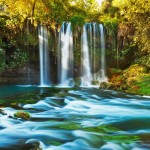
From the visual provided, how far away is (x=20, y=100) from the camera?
1481 centimetres

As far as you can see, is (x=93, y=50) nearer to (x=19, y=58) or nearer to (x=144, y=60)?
(x=144, y=60)

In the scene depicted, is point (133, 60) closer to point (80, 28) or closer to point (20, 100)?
point (80, 28)

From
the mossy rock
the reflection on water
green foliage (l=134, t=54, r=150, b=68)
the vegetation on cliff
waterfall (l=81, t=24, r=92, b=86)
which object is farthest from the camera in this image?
waterfall (l=81, t=24, r=92, b=86)

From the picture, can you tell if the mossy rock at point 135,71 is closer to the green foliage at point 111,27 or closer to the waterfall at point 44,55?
the green foliage at point 111,27

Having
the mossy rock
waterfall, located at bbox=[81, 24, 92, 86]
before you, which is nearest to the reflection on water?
the mossy rock

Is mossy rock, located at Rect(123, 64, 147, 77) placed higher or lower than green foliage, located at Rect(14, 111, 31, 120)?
higher

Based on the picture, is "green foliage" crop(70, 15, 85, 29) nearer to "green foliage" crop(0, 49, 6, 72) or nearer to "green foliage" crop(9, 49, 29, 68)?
"green foliage" crop(9, 49, 29, 68)

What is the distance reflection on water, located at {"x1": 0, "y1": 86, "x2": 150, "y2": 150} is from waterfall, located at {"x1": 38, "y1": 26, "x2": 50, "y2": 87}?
814 centimetres

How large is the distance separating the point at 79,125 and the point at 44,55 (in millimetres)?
14225

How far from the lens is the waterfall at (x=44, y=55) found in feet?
76.6

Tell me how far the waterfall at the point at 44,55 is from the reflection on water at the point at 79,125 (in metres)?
8.14

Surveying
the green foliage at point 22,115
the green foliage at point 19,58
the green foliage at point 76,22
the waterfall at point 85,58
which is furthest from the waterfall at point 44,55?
the green foliage at point 22,115

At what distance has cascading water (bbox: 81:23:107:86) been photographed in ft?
79.0

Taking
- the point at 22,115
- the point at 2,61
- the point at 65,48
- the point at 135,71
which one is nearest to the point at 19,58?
the point at 2,61
